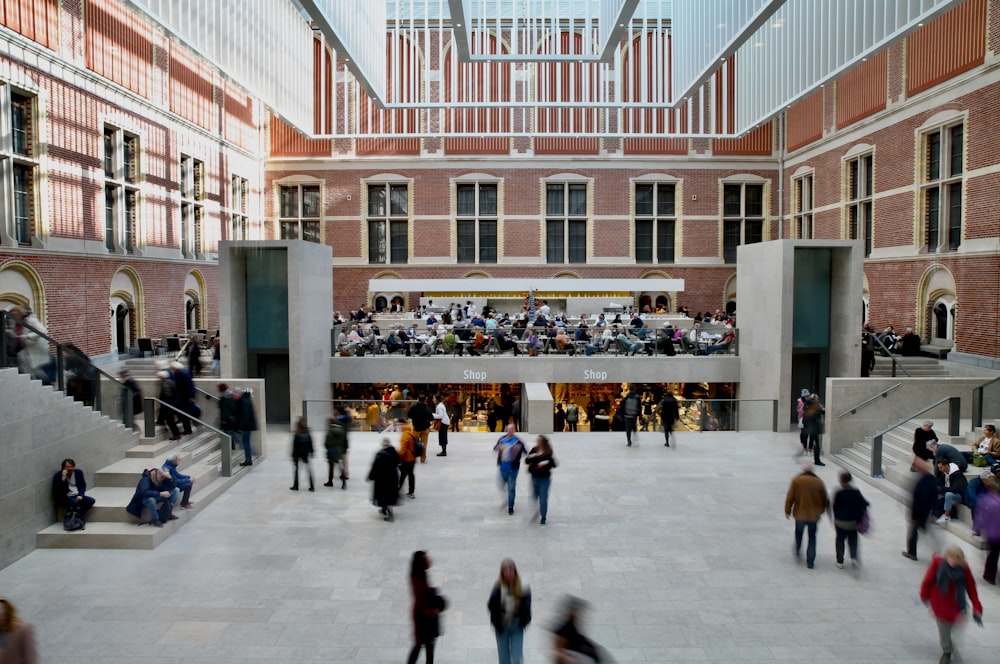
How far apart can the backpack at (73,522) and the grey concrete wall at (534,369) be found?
1063cm

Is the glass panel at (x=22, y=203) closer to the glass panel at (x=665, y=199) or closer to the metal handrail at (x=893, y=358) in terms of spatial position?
the metal handrail at (x=893, y=358)

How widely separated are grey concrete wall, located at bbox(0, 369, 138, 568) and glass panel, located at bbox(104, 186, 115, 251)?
13586 millimetres

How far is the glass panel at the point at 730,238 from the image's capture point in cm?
3756

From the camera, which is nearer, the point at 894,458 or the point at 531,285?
the point at 894,458

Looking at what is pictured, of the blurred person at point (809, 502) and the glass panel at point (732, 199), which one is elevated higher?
the glass panel at point (732, 199)

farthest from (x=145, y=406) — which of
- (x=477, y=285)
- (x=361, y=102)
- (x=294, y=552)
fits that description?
(x=361, y=102)

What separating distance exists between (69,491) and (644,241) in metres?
31.3

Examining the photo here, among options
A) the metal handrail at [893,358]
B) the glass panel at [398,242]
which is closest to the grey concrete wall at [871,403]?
the metal handrail at [893,358]

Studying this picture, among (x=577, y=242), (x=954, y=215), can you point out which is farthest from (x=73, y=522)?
(x=577, y=242)

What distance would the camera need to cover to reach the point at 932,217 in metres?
23.8

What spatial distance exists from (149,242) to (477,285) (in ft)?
40.4

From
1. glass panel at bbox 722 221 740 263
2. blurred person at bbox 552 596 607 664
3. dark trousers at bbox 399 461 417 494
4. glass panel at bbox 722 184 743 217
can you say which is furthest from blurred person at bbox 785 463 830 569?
glass panel at bbox 722 184 743 217

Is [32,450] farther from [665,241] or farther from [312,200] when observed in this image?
[665,241]

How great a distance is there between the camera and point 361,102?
35.8 meters
